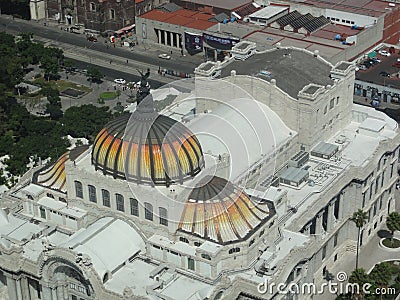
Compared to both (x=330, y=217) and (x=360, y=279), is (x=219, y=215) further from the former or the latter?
(x=330, y=217)

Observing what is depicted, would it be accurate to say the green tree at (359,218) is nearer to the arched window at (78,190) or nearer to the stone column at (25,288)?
the arched window at (78,190)

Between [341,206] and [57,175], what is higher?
[57,175]

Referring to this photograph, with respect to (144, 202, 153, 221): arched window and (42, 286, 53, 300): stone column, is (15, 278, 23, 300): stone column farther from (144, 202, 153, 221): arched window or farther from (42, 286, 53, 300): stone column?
(144, 202, 153, 221): arched window

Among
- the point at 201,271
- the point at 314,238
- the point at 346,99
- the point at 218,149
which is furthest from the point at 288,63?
the point at 201,271

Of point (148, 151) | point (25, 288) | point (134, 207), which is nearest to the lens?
point (148, 151)

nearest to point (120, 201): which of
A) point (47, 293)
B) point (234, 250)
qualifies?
point (47, 293)

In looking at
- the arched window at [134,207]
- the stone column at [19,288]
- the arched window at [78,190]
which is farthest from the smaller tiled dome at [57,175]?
the stone column at [19,288]

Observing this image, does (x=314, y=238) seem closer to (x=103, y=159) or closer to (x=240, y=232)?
(x=240, y=232)

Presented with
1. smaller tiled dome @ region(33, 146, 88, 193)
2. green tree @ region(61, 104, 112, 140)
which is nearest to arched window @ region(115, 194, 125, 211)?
smaller tiled dome @ region(33, 146, 88, 193)
